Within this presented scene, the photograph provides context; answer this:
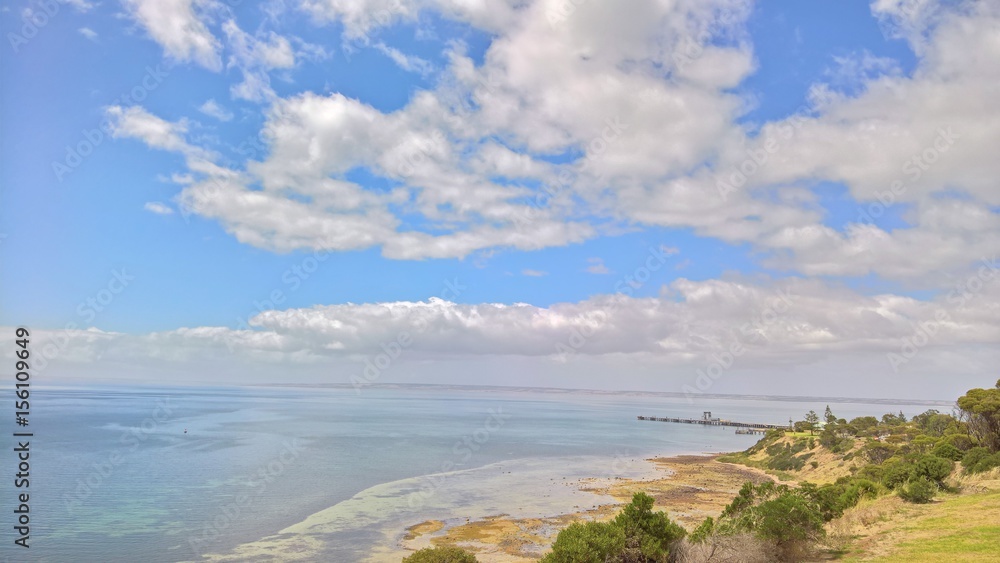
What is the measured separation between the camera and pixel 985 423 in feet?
134

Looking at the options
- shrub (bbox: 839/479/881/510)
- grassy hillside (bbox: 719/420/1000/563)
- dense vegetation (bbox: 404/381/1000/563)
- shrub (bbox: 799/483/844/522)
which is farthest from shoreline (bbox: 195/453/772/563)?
grassy hillside (bbox: 719/420/1000/563)

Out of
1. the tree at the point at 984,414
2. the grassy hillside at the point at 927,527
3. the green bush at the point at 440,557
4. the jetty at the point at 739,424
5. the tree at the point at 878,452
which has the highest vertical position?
the tree at the point at 984,414

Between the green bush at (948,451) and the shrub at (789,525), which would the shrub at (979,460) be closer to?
the green bush at (948,451)

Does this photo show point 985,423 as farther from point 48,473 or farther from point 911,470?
point 48,473

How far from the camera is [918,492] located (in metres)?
27.5

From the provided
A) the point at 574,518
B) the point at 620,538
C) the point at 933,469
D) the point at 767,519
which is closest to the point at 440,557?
the point at 620,538

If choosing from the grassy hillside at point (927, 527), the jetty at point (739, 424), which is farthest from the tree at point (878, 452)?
the jetty at point (739, 424)

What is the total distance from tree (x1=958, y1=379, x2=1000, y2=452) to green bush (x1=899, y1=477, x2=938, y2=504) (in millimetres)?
14992

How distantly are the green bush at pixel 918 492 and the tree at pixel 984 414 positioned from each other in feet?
49.2

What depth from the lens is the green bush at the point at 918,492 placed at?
27.4m

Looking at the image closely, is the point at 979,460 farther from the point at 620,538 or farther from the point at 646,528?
the point at 620,538

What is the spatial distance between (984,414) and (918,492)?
19215mm

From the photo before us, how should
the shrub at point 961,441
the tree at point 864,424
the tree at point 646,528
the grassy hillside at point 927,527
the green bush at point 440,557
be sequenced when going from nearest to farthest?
the grassy hillside at point 927,527
the green bush at point 440,557
the tree at point 646,528
the shrub at point 961,441
the tree at point 864,424

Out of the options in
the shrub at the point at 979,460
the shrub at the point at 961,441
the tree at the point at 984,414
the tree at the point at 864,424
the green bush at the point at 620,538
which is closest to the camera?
the green bush at the point at 620,538
